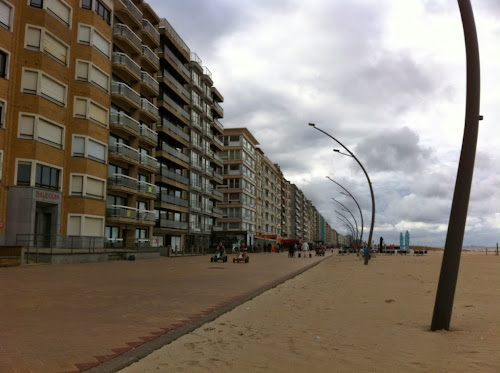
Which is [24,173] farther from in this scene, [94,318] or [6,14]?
[94,318]

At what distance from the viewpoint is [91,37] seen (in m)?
34.0

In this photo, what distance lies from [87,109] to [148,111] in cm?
1181

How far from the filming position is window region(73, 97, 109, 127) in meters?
33.0

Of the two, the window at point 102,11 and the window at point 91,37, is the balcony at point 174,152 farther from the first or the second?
the window at point 102,11

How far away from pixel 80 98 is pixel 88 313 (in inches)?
1085

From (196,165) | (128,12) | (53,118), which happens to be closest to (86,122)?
(53,118)

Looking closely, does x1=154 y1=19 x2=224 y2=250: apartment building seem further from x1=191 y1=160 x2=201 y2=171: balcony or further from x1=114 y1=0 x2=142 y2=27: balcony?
x1=114 y1=0 x2=142 y2=27: balcony

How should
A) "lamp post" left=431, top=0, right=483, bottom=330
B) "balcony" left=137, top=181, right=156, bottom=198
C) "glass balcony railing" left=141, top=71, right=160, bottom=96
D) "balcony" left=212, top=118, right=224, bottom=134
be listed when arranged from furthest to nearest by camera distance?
"balcony" left=212, top=118, right=224, bottom=134, "glass balcony railing" left=141, top=71, right=160, bottom=96, "balcony" left=137, top=181, right=156, bottom=198, "lamp post" left=431, top=0, right=483, bottom=330

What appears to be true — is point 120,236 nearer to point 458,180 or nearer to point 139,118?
point 139,118

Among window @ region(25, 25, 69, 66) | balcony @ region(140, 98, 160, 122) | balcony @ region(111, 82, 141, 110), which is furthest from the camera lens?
balcony @ region(140, 98, 160, 122)

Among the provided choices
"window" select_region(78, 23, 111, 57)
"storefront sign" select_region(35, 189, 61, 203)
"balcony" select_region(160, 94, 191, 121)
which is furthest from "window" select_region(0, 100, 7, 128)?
"balcony" select_region(160, 94, 191, 121)

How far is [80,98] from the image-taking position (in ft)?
108

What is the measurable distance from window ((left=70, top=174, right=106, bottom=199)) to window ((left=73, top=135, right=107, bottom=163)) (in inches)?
60.0

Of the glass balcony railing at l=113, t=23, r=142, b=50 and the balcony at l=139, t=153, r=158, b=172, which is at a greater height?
the glass balcony railing at l=113, t=23, r=142, b=50
